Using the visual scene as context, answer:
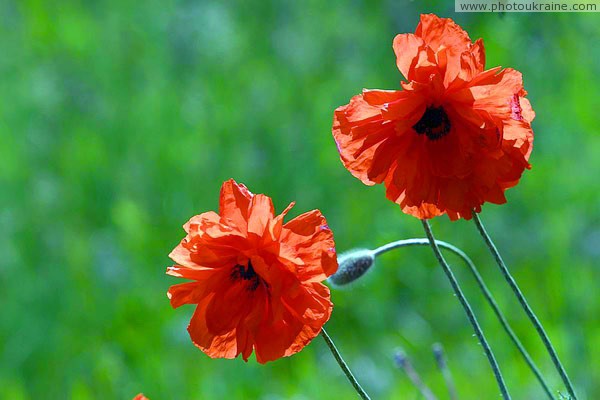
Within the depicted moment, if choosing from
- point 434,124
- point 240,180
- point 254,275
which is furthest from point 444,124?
point 240,180

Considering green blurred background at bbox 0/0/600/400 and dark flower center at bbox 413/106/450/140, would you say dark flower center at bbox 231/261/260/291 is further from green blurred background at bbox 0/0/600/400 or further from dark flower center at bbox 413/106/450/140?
green blurred background at bbox 0/0/600/400

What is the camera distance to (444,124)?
1160 millimetres

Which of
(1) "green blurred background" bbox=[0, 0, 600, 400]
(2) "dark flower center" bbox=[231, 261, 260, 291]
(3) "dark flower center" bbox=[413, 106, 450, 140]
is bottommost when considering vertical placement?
(1) "green blurred background" bbox=[0, 0, 600, 400]

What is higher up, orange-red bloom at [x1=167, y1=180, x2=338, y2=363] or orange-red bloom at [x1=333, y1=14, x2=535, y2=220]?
orange-red bloom at [x1=333, y1=14, x2=535, y2=220]

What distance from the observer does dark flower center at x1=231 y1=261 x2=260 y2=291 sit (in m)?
1.15

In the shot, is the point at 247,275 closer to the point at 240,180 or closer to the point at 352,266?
the point at 352,266

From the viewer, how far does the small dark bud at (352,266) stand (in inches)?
55.9

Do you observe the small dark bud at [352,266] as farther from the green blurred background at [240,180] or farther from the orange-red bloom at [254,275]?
the green blurred background at [240,180]

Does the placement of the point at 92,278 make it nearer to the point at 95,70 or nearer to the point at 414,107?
the point at 95,70

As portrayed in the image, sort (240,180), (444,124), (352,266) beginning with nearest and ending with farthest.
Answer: (444,124)
(352,266)
(240,180)

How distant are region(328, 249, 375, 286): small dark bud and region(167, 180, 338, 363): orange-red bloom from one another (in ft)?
0.89

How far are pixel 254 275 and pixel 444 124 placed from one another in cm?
27

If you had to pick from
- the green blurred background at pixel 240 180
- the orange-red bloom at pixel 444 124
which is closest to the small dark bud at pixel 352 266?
the orange-red bloom at pixel 444 124

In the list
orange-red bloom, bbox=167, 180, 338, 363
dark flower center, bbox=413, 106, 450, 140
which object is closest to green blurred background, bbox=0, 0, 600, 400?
dark flower center, bbox=413, 106, 450, 140
